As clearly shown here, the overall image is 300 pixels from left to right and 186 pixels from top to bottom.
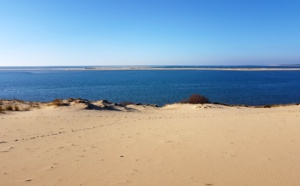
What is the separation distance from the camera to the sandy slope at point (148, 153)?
641cm

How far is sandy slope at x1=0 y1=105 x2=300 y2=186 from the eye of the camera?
641 centimetres

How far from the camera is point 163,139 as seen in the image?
10.3 m

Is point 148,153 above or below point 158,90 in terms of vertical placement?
above

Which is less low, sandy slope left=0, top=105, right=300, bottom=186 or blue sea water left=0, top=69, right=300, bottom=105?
sandy slope left=0, top=105, right=300, bottom=186

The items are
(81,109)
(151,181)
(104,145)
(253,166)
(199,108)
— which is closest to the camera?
(151,181)

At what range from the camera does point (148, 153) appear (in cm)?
847

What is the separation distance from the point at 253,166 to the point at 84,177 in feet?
14.8

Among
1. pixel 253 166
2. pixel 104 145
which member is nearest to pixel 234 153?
pixel 253 166

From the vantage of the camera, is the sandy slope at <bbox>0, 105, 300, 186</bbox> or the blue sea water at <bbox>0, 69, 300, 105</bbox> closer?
the sandy slope at <bbox>0, 105, 300, 186</bbox>

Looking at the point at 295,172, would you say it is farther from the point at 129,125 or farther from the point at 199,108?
the point at 199,108

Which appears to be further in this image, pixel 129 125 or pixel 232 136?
pixel 129 125

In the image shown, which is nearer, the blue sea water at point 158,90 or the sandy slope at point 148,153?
the sandy slope at point 148,153

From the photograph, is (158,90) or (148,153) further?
(158,90)

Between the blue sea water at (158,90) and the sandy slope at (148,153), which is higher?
the sandy slope at (148,153)
